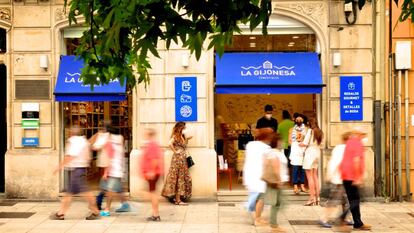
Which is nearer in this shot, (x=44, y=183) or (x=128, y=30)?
(x=128, y=30)

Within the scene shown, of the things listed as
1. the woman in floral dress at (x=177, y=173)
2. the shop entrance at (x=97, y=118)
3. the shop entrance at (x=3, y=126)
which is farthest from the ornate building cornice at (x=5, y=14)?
the woman in floral dress at (x=177, y=173)

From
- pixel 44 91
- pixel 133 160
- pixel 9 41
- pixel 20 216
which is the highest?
pixel 9 41

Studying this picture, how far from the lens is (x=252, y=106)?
15.5 metres

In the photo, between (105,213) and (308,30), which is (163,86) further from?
(308,30)

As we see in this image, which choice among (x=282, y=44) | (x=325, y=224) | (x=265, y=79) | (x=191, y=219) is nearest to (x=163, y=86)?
(x=265, y=79)

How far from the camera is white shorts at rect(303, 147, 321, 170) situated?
1207 cm

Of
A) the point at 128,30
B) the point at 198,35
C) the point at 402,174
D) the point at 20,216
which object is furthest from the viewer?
the point at 402,174

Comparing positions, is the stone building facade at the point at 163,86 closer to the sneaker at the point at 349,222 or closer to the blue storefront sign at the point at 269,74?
the blue storefront sign at the point at 269,74

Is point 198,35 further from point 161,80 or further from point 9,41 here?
point 9,41

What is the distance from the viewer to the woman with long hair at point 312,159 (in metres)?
12.0

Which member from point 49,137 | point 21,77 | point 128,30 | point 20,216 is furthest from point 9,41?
point 128,30

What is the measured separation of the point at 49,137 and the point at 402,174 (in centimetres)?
806

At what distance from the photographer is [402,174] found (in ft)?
42.5

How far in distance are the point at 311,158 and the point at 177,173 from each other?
2865 mm
